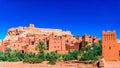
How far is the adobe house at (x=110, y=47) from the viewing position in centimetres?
3158

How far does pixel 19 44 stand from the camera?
62156 mm

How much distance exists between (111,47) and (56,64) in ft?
20.9

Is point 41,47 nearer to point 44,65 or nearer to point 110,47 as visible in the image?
point 44,65

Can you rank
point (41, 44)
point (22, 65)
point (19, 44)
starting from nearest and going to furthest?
point (22, 65) → point (41, 44) → point (19, 44)

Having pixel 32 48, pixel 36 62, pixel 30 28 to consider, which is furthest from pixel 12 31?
pixel 36 62

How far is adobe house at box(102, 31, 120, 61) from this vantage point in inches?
1243

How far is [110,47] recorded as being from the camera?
3225 cm

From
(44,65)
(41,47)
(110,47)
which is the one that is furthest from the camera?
(41,47)

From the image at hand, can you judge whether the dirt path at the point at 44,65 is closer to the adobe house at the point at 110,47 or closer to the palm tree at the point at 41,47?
the adobe house at the point at 110,47

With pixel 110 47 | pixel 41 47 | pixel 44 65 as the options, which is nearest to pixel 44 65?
pixel 44 65

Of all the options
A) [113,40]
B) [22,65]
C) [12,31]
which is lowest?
[22,65]

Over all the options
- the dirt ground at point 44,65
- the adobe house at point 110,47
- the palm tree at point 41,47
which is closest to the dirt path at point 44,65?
the dirt ground at point 44,65

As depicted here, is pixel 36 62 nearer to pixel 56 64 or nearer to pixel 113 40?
pixel 56 64

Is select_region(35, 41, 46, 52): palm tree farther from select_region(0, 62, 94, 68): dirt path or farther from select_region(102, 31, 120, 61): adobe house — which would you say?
select_region(102, 31, 120, 61): adobe house
